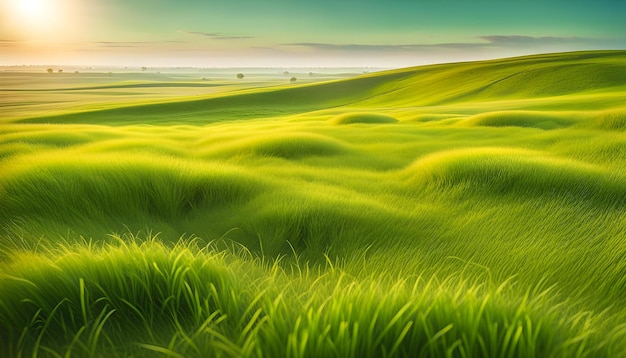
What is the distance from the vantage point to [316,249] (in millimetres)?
3338

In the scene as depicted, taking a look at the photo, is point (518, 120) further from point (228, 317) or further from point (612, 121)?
point (228, 317)

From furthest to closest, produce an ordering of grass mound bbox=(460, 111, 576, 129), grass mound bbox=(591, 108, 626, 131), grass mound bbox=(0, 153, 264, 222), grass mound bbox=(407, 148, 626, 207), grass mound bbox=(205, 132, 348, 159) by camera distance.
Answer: grass mound bbox=(460, 111, 576, 129) < grass mound bbox=(591, 108, 626, 131) < grass mound bbox=(205, 132, 348, 159) < grass mound bbox=(407, 148, 626, 207) < grass mound bbox=(0, 153, 264, 222)

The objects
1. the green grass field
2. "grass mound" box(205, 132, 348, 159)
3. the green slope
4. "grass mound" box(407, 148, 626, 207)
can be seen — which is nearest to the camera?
the green grass field

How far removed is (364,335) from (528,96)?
127ft

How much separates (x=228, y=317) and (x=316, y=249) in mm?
1692

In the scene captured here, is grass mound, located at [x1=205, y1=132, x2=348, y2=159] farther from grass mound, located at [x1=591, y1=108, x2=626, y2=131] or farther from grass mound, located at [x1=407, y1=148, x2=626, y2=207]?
grass mound, located at [x1=591, y1=108, x2=626, y2=131]

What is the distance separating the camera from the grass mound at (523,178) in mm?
3984

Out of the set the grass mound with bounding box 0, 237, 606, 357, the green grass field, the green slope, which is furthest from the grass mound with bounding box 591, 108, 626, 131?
the green slope

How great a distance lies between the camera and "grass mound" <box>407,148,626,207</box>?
3984 mm

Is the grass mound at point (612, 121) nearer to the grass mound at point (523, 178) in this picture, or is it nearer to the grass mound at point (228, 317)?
the grass mound at point (523, 178)

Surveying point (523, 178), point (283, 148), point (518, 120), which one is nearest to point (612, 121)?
point (518, 120)

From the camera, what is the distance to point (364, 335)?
4.66ft

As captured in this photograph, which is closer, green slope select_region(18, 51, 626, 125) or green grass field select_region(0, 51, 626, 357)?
green grass field select_region(0, 51, 626, 357)

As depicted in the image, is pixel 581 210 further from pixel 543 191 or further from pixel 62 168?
pixel 62 168
